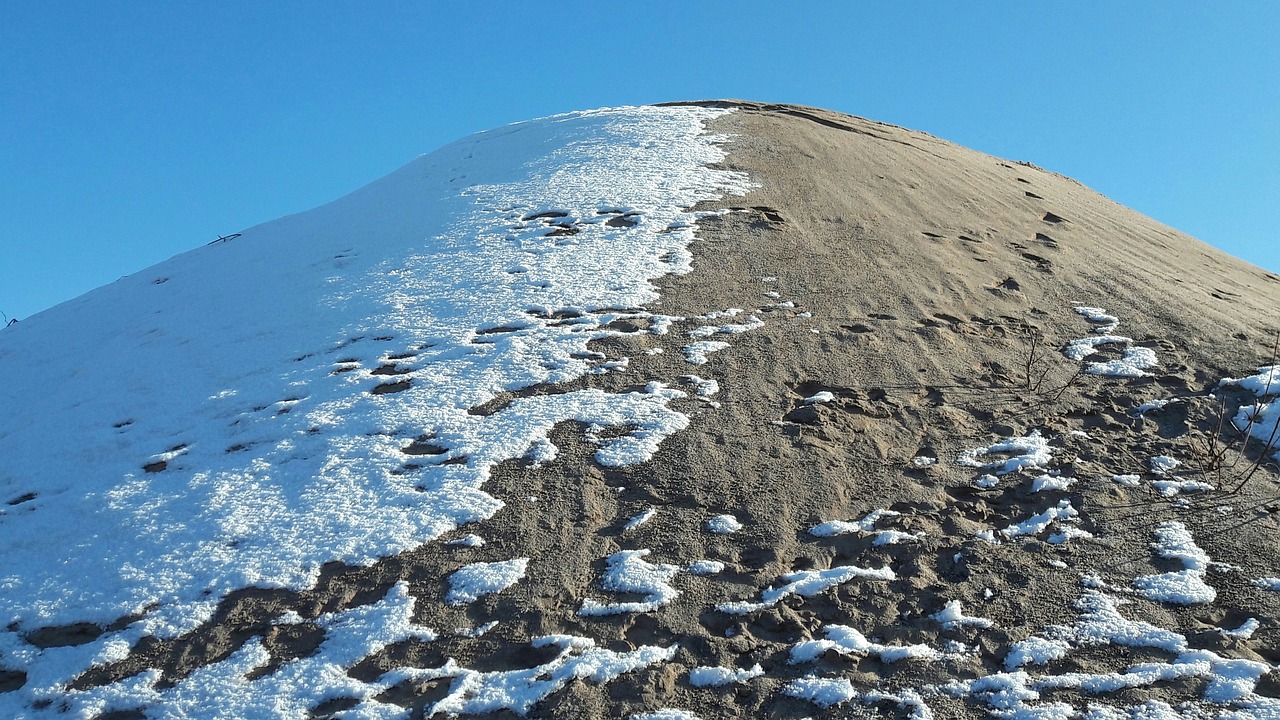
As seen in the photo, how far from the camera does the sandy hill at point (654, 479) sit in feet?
11.9

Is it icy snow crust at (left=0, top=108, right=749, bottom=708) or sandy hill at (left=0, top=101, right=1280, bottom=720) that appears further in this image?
icy snow crust at (left=0, top=108, right=749, bottom=708)

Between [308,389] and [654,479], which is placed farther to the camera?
[308,389]

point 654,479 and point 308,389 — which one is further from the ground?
point 308,389

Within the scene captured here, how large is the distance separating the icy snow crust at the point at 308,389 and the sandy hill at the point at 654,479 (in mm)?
33

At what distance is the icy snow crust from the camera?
437 centimetres

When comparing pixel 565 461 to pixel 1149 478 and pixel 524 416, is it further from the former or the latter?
pixel 1149 478

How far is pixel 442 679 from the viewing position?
3582 millimetres

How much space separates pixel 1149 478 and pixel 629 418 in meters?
3.18

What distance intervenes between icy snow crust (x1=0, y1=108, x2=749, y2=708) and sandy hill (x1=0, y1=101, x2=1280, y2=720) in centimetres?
3

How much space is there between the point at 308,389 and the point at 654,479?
2.79 metres

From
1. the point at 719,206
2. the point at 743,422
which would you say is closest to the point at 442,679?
the point at 743,422

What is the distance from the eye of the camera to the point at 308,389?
607 cm

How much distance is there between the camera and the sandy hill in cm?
364

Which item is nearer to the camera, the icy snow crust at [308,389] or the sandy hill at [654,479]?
the sandy hill at [654,479]
